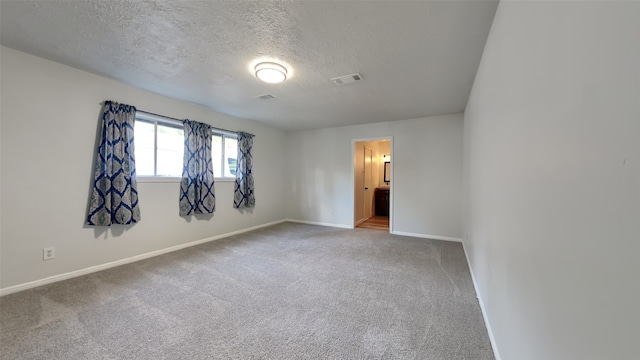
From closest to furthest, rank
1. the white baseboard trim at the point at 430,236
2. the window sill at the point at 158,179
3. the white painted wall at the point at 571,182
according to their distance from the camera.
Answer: the white painted wall at the point at 571,182 → the window sill at the point at 158,179 → the white baseboard trim at the point at 430,236

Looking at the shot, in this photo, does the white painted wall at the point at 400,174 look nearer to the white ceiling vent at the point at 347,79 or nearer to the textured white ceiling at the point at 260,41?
the textured white ceiling at the point at 260,41

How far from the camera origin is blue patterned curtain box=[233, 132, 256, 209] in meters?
4.54

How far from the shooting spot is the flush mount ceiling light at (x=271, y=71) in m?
2.36

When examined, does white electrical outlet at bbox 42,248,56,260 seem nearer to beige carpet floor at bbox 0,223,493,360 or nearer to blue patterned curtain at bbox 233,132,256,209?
beige carpet floor at bbox 0,223,493,360

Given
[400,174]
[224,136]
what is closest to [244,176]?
[224,136]

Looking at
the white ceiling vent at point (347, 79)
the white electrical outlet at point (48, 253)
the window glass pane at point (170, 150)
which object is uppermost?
the white ceiling vent at point (347, 79)

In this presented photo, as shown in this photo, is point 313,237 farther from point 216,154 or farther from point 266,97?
point 266,97

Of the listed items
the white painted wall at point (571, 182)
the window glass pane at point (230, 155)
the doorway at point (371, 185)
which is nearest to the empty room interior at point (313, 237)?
the white painted wall at point (571, 182)

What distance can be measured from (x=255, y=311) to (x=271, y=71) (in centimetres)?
233

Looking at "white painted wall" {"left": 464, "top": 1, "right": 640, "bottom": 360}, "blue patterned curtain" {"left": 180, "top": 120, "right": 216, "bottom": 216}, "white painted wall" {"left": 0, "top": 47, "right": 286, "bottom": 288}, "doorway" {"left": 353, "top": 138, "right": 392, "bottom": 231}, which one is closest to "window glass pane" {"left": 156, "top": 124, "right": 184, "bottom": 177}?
"blue patterned curtain" {"left": 180, "top": 120, "right": 216, "bottom": 216}

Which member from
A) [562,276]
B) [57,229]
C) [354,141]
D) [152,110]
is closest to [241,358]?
[562,276]

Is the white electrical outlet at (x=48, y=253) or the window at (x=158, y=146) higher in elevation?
the window at (x=158, y=146)

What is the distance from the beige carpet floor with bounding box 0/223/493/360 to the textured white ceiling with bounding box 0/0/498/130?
2.36 meters

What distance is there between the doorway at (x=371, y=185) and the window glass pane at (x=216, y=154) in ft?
9.30
